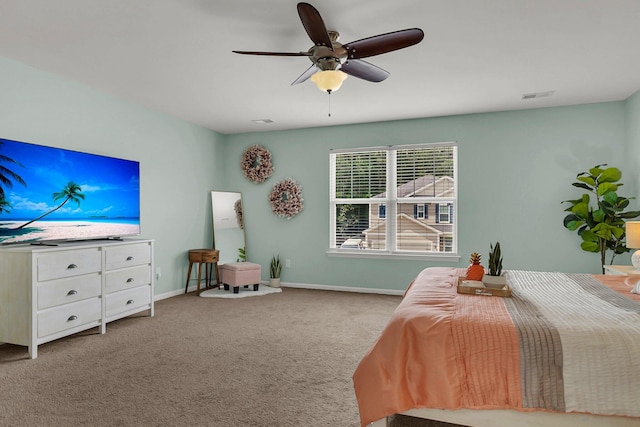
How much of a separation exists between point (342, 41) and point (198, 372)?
2643 mm

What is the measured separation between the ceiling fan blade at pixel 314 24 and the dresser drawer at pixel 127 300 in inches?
118

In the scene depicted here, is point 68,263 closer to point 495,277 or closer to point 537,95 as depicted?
point 495,277

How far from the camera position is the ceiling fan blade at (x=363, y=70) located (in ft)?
9.13

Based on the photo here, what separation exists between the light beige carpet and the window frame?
53.3 inches

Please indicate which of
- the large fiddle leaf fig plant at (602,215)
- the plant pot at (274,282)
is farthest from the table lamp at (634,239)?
the plant pot at (274,282)

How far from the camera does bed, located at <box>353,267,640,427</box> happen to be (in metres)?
1.54

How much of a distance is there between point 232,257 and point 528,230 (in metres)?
4.13

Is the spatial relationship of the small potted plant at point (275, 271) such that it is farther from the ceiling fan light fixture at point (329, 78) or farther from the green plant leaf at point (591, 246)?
the green plant leaf at point (591, 246)

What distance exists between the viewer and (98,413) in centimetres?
214

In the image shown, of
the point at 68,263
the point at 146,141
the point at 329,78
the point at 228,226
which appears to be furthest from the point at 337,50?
the point at 228,226

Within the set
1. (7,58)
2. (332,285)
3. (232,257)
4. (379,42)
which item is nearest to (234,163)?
(232,257)

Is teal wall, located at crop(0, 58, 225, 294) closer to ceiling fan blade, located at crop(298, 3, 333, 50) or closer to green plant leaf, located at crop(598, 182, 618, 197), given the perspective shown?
ceiling fan blade, located at crop(298, 3, 333, 50)

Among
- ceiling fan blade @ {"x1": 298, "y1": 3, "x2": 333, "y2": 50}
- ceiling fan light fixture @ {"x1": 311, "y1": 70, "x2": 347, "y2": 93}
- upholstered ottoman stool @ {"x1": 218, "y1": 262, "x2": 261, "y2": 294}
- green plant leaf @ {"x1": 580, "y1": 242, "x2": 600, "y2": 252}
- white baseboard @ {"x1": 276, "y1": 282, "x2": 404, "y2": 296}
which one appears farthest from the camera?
white baseboard @ {"x1": 276, "y1": 282, "x2": 404, "y2": 296}

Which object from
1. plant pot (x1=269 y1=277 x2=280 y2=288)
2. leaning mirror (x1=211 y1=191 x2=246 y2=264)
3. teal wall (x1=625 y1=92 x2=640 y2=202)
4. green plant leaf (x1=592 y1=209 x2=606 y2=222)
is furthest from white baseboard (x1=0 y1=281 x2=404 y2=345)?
teal wall (x1=625 y1=92 x2=640 y2=202)
